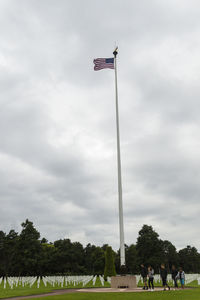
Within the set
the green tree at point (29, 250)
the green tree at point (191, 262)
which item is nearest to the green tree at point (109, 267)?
the green tree at point (29, 250)

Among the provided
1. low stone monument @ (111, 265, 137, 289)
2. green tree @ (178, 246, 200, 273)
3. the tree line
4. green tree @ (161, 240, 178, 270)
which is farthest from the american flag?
green tree @ (178, 246, 200, 273)

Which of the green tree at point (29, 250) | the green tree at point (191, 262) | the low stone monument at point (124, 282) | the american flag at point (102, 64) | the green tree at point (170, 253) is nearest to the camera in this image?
the low stone monument at point (124, 282)

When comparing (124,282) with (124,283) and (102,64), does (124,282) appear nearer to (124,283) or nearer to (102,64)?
(124,283)

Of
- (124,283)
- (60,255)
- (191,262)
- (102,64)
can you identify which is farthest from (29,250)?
(191,262)

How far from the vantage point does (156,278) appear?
35.3 m

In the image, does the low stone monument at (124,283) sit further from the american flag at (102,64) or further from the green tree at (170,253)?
the green tree at (170,253)

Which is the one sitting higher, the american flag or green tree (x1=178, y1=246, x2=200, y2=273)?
the american flag

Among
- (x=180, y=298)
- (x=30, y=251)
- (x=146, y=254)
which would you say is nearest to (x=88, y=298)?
(x=180, y=298)

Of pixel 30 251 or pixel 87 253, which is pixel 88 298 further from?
pixel 87 253

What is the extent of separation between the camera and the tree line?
189 ft

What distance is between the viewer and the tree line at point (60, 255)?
57.7 m

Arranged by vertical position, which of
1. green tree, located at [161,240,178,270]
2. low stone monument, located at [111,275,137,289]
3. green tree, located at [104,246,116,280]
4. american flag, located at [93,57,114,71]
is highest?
american flag, located at [93,57,114,71]

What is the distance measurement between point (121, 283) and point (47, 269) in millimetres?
43114

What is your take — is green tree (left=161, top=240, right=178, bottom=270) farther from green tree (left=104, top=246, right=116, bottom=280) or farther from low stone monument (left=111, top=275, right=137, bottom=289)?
low stone monument (left=111, top=275, right=137, bottom=289)
